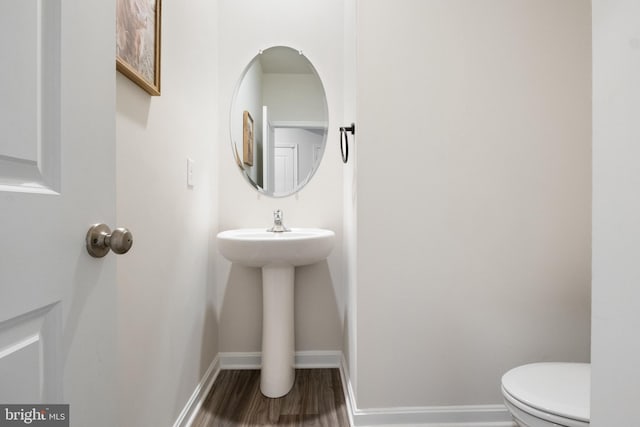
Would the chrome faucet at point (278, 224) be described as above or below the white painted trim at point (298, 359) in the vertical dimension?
above

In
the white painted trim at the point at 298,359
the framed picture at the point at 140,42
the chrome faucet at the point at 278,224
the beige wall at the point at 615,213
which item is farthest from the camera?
the white painted trim at the point at 298,359

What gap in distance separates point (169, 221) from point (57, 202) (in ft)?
2.48

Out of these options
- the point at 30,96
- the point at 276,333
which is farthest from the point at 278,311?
the point at 30,96

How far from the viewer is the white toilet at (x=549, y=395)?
2.91 feet

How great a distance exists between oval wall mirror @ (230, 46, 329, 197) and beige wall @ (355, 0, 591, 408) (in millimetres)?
635

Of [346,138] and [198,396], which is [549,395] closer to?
[346,138]

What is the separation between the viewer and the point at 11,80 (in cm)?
40

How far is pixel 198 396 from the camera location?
147 centimetres

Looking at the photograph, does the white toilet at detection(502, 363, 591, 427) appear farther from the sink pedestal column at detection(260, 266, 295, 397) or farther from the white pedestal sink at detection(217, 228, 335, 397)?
the sink pedestal column at detection(260, 266, 295, 397)

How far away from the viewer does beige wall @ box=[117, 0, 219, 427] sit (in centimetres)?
91

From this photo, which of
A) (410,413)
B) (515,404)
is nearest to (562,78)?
(515,404)

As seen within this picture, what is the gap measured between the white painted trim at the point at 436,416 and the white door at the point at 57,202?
1016 mm

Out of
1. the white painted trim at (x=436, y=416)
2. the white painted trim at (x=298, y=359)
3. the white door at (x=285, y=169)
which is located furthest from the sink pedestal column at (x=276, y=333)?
the white door at (x=285, y=169)

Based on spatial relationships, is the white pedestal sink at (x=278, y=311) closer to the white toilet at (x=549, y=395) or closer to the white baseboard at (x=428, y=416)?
the white baseboard at (x=428, y=416)
